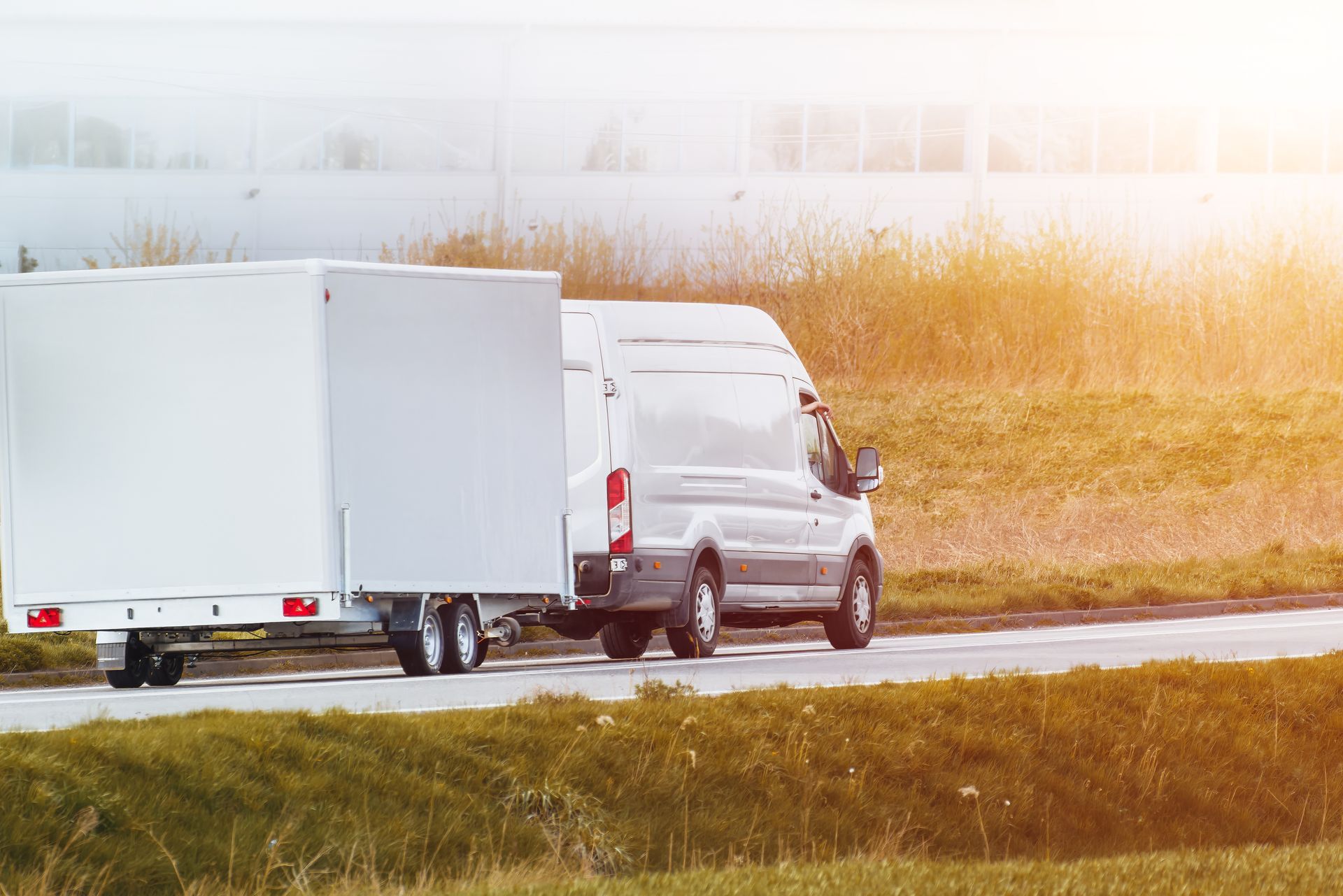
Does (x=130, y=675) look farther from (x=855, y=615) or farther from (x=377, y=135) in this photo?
(x=377, y=135)

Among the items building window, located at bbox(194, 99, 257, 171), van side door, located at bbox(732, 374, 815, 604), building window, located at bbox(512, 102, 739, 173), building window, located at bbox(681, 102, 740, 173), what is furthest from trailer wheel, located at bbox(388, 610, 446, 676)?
building window, located at bbox(194, 99, 257, 171)

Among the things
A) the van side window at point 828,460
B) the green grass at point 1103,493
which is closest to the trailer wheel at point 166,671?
the van side window at point 828,460

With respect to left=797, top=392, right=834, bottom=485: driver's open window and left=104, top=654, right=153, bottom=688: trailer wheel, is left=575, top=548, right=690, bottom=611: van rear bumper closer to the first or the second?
left=797, top=392, right=834, bottom=485: driver's open window

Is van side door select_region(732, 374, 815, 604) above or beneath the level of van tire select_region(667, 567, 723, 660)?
above

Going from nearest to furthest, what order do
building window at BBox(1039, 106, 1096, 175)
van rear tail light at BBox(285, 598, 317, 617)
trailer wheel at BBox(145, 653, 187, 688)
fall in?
van rear tail light at BBox(285, 598, 317, 617) → trailer wheel at BBox(145, 653, 187, 688) → building window at BBox(1039, 106, 1096, 175)

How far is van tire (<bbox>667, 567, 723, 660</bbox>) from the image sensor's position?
52.5ft

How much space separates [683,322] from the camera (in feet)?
53.6

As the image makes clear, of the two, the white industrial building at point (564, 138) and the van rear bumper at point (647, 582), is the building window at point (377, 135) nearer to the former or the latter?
the white industrial building at point (564, 138)

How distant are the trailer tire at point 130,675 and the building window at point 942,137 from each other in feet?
101

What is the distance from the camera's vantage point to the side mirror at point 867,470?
59.3 ft

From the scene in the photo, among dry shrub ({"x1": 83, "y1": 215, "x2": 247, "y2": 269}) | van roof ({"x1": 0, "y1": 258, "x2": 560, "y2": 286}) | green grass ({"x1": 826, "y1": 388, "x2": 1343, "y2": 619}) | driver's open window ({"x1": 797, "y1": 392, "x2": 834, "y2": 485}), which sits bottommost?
green grass ({"x1": 826, "y1": 388, "x2": 1343, "y2": 619})

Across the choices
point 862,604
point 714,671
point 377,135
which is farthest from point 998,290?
point 714,671

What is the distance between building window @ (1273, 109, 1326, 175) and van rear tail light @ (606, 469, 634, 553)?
32852 millimetres

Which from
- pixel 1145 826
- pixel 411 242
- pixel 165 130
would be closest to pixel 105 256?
pixel 165 130
